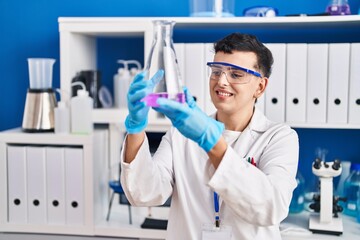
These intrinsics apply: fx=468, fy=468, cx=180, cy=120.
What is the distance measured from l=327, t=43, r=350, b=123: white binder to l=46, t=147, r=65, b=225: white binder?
1.11 meters

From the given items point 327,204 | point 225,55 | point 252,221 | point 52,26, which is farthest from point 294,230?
point 52,26

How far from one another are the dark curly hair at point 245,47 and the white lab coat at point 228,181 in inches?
6.4

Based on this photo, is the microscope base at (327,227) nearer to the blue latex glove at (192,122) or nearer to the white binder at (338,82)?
the white binder at (338,82)

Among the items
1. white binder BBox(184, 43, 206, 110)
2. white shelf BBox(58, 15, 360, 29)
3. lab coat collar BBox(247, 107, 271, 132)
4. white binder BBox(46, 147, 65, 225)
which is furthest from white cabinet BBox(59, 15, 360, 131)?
lab coat collar BBox(247, 107, 271, 132)

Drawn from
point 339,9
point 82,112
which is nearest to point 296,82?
point 339,9

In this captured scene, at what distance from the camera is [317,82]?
188 centimetres

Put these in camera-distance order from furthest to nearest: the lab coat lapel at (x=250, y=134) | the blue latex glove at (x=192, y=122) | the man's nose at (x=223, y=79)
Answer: the lab coat lapel at (x=250, y=134) → the man's nose at (x=223, y=79) → the blue latex glove at (x=192, y=122)

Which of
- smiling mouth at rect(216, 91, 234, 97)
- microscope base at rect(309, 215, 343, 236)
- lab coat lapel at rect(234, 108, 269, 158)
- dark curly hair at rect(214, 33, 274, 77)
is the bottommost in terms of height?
microscope base at rect(309, 215, 343, 236)

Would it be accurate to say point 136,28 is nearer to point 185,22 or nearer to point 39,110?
point 185,22

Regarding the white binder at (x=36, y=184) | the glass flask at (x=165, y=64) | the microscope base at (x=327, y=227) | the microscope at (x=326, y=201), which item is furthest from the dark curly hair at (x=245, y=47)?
the white binder at (x=36, y=184)

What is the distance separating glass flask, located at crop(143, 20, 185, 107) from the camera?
1081mm

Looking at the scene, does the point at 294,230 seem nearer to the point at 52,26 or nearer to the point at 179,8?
the point at 179,8

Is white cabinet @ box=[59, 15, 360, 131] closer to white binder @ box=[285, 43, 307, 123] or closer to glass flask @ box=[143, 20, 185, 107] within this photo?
white binder @ box=[285, 43, 307, 123]

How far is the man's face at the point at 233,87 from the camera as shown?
1265mm
